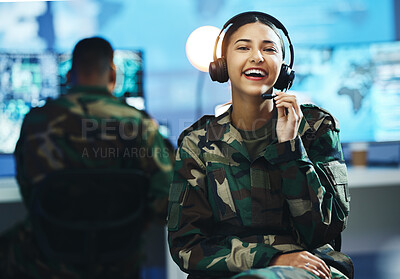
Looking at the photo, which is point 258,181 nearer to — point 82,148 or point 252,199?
point 252,199

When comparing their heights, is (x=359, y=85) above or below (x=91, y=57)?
below

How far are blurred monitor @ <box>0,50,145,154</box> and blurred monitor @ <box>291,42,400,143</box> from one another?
84cm

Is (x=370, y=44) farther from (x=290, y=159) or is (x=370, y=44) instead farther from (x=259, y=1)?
(x=290, y=159)

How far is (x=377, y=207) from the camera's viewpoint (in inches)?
105

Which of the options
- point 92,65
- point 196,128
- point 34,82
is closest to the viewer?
point 196,128

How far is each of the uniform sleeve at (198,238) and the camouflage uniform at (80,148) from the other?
269 mm

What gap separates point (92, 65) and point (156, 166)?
0.42 meters

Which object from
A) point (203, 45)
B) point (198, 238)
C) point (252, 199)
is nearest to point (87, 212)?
point (198, 238)

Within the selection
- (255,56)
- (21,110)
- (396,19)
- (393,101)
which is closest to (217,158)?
(255,56)

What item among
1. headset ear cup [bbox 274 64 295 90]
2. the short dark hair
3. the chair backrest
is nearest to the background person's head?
the short dark hair

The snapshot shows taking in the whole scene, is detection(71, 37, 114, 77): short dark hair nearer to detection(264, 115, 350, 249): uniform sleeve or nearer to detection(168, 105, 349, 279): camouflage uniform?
detection(168, 105, 349, 279): camouflage uniform

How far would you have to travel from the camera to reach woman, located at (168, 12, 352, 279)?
113 centimetres

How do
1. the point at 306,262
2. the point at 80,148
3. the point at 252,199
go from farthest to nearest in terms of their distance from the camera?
the point at 80,148, the point at 252,199, the point at 306,262

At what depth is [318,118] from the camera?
125 centimetres
